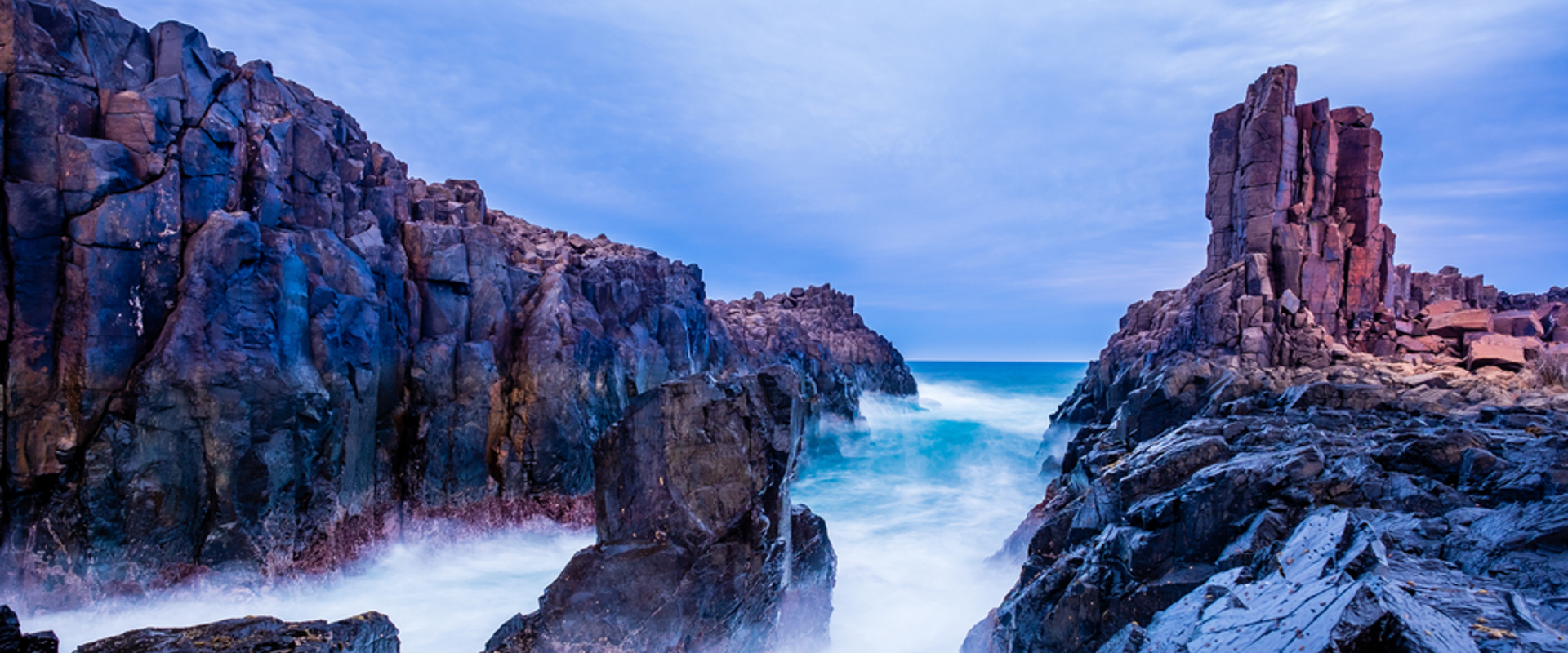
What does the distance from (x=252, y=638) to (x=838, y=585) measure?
41.8 feet

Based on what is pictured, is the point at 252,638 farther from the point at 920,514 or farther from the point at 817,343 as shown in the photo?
the point at 817,343

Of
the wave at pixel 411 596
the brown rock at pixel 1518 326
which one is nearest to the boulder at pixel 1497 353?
the brown rock at pixel 1518 326

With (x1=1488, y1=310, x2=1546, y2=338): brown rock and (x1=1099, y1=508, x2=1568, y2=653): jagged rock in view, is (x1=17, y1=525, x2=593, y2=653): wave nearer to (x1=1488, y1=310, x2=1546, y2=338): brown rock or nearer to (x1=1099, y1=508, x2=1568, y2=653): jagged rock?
(x1=1099, y1=508, x2=1568, y2=653): jagged rock

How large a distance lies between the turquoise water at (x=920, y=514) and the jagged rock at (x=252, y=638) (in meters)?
9.04

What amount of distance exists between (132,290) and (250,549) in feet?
18.9

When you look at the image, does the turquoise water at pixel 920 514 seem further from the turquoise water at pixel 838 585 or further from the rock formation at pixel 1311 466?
the rock formation at pixel 1311 466

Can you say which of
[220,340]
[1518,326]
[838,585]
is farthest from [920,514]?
[1518,326]

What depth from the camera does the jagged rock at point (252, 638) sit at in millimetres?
5484

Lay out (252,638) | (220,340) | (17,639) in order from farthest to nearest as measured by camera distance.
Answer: (220,340) → (252,638) → (17,639)

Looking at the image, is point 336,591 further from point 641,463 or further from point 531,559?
point 641,463

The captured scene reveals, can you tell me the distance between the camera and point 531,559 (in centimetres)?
1730

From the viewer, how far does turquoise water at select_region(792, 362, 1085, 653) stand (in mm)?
14406

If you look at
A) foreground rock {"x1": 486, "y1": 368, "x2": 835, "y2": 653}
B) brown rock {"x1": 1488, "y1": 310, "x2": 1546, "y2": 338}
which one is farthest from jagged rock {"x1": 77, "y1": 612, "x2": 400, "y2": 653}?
brown rock {"x1": 1488, "y1": 310, "x2": 1546, "y2": 338}

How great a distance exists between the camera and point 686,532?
Result: 967 cm
